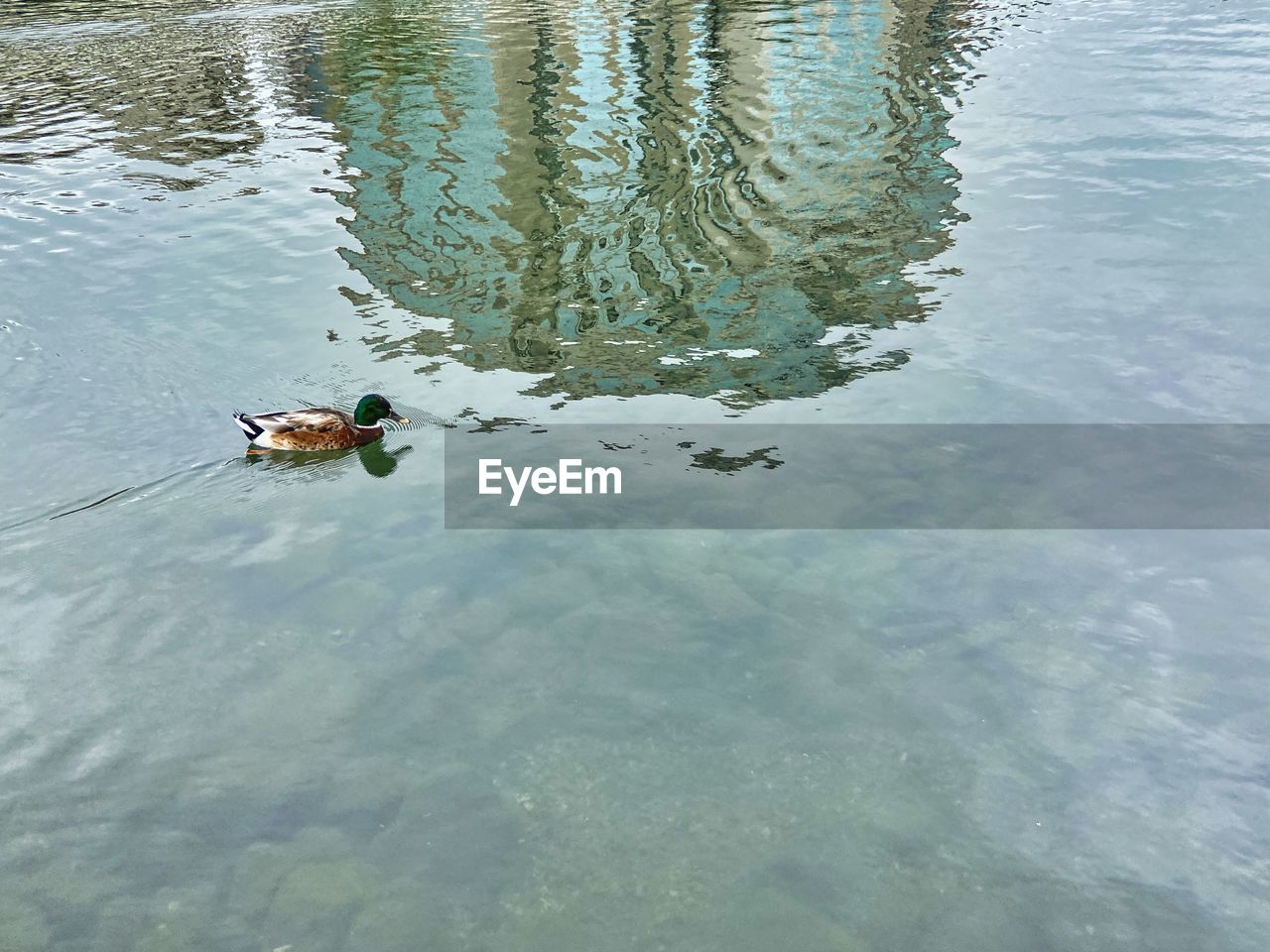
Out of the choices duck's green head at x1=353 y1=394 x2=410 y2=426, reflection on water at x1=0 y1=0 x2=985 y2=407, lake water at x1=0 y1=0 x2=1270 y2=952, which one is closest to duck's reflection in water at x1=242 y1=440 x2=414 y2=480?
lake water at x1=0 y1=0 x2=1270 y2=952

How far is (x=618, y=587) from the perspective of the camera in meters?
8.27

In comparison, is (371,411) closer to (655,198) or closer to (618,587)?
(618,587)

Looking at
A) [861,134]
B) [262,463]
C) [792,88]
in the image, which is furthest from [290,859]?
[792,88]

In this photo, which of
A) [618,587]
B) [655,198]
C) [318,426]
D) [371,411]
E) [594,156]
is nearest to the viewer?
[618,587]

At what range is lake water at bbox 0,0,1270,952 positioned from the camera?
232 inches

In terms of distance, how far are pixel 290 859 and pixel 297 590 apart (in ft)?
8.74

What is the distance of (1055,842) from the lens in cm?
606

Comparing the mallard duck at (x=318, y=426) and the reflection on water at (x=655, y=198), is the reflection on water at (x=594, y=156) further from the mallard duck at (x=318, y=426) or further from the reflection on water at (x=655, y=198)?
the mallard duck at (x=318, y=426)

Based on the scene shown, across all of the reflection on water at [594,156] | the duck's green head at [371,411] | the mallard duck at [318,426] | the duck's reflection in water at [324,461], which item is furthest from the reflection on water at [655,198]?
the duck's reflection in water at [324,461]

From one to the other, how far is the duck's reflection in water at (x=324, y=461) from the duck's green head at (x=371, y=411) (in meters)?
0.24

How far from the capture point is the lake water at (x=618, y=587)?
5.89 meters

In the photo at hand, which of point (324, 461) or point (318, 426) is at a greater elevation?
point (318, 426)

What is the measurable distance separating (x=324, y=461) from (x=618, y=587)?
3.25 m

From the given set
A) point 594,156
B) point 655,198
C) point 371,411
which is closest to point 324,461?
point 371,411
